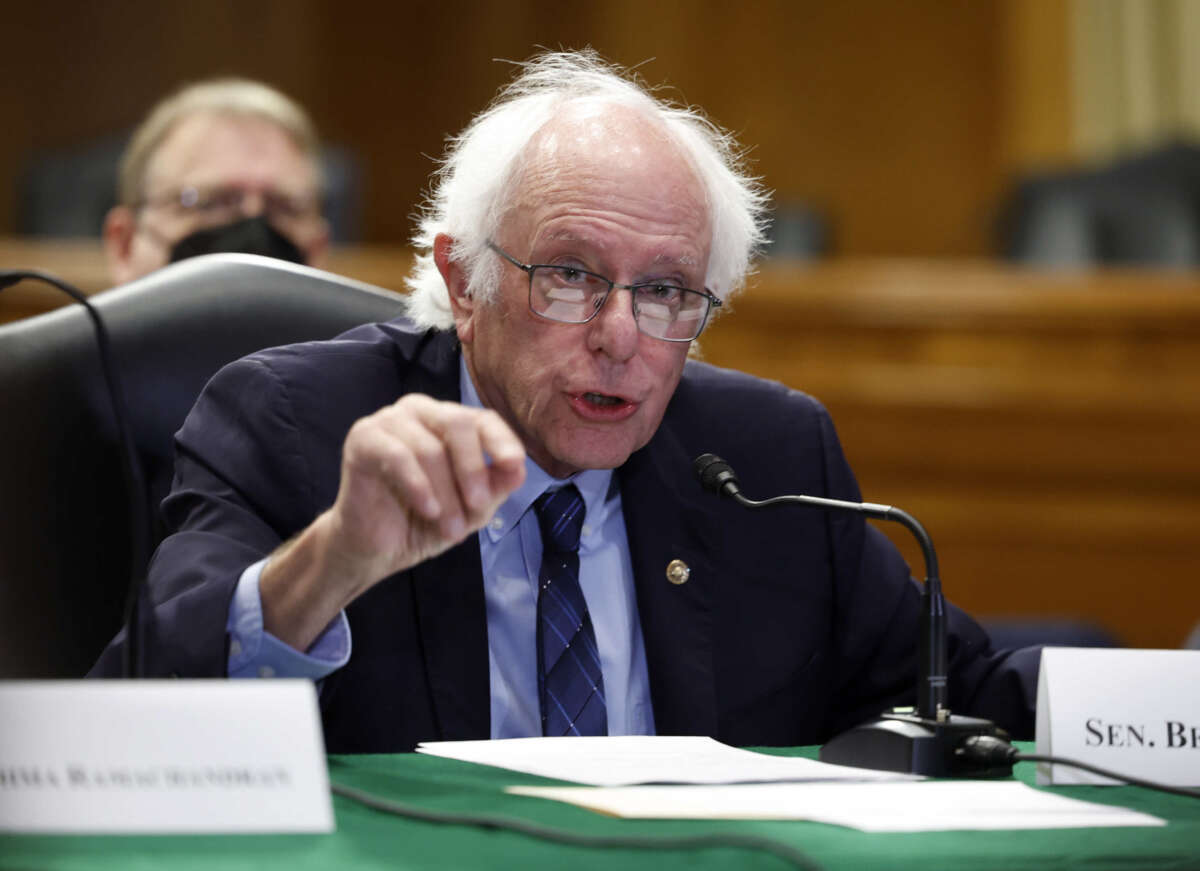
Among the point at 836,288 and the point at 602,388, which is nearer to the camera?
the point at 602,388

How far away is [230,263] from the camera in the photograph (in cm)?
208

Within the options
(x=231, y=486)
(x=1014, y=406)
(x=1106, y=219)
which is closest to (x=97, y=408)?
Result: (x=231, y=486)

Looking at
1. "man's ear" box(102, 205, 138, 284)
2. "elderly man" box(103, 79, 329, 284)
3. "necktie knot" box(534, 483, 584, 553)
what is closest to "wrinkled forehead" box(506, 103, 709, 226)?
"necktie knot" box(534, 483, 584, 553)

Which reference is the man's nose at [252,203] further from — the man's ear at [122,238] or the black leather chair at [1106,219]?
the black leather chair at [1106,219]

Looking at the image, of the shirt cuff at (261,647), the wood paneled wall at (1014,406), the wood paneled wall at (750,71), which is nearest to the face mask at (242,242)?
the wood paneled wall at (1014,406)

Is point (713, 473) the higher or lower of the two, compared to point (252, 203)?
lower

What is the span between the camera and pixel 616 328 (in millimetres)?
1663

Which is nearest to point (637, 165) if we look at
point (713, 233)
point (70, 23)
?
point (713, 233)

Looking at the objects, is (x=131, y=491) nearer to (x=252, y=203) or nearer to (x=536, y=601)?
(x=536, y=601)

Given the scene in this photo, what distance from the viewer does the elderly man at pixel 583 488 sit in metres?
1.64

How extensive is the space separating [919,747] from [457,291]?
815 millimetres

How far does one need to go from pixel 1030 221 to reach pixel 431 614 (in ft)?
11.5

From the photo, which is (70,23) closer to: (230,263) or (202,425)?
(230,263)

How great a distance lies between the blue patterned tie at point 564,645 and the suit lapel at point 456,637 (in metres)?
0.07
